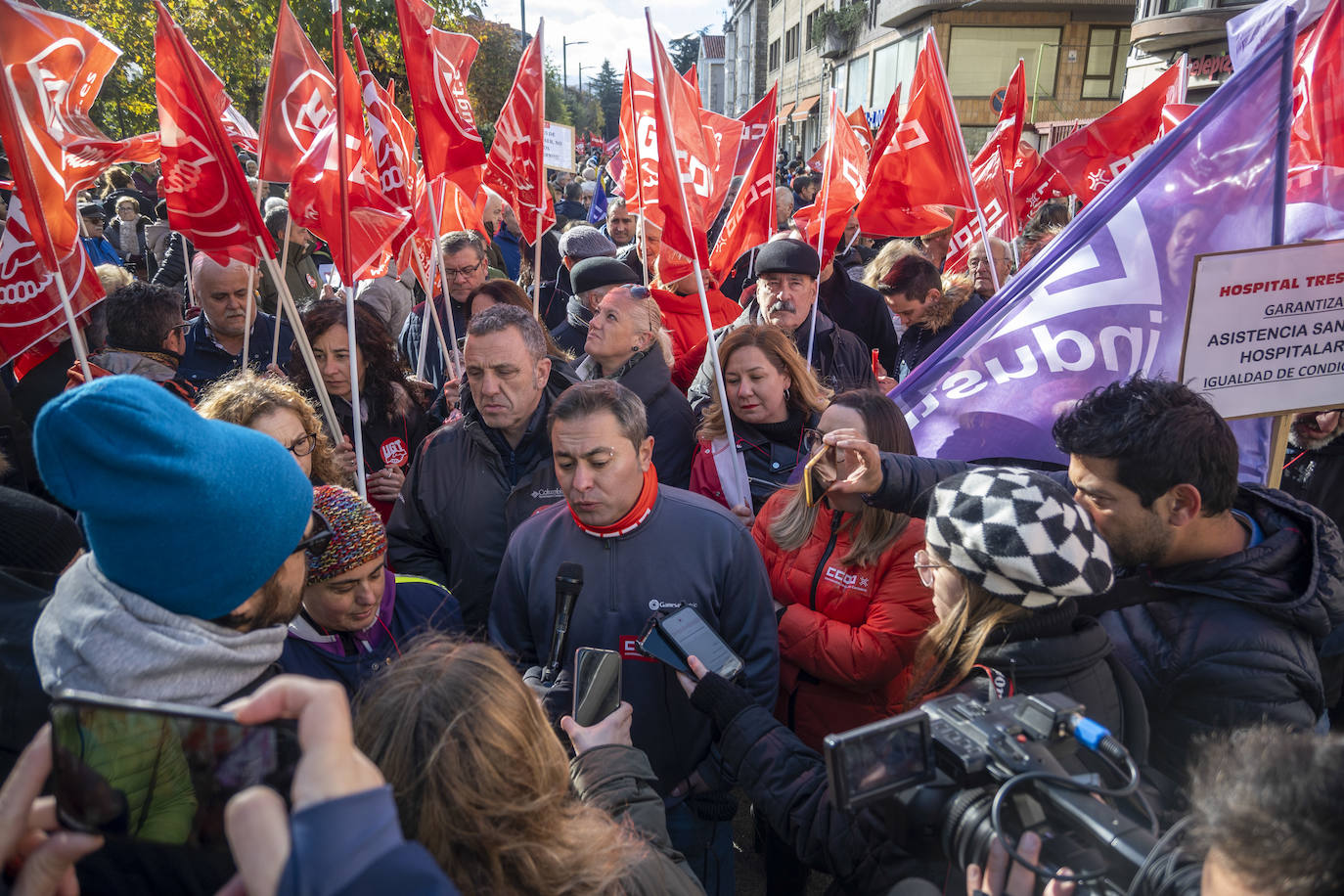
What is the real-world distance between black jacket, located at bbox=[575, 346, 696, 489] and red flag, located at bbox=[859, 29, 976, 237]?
1.86m

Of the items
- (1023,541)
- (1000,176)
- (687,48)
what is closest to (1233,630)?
(1023,541)

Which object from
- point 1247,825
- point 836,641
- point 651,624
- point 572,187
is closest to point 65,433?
point 651,624

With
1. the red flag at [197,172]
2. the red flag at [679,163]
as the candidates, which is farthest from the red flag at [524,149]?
the red flag at [197,172]

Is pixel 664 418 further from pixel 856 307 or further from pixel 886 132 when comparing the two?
pixel 886 132

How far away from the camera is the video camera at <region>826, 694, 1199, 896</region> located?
109 cm

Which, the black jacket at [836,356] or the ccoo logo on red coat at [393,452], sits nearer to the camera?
the ccoo logo on red coat at [393,452]

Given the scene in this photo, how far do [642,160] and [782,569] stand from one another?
3290mm

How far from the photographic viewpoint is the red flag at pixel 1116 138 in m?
5.94

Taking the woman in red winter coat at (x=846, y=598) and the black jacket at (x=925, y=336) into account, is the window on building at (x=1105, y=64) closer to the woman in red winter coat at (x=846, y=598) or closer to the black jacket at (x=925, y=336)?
the black jacket at (x=925, y=336)

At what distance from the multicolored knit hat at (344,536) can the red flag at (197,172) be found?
199 centimetres

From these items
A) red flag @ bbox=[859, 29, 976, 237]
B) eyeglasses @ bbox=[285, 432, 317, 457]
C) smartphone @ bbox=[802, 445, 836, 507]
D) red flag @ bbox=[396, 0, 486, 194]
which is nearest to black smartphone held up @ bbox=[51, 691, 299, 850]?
smartphone @ bbox=[802, 445, 836, 507]

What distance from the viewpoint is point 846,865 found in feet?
5.80

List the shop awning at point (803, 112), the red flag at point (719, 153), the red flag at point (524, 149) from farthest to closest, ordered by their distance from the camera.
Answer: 1. the shop awning at point (803, 112)
2. the red flag at point (524, 149)
3. the red flag at point (719, 153)

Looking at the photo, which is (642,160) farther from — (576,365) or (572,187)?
(572,187)
